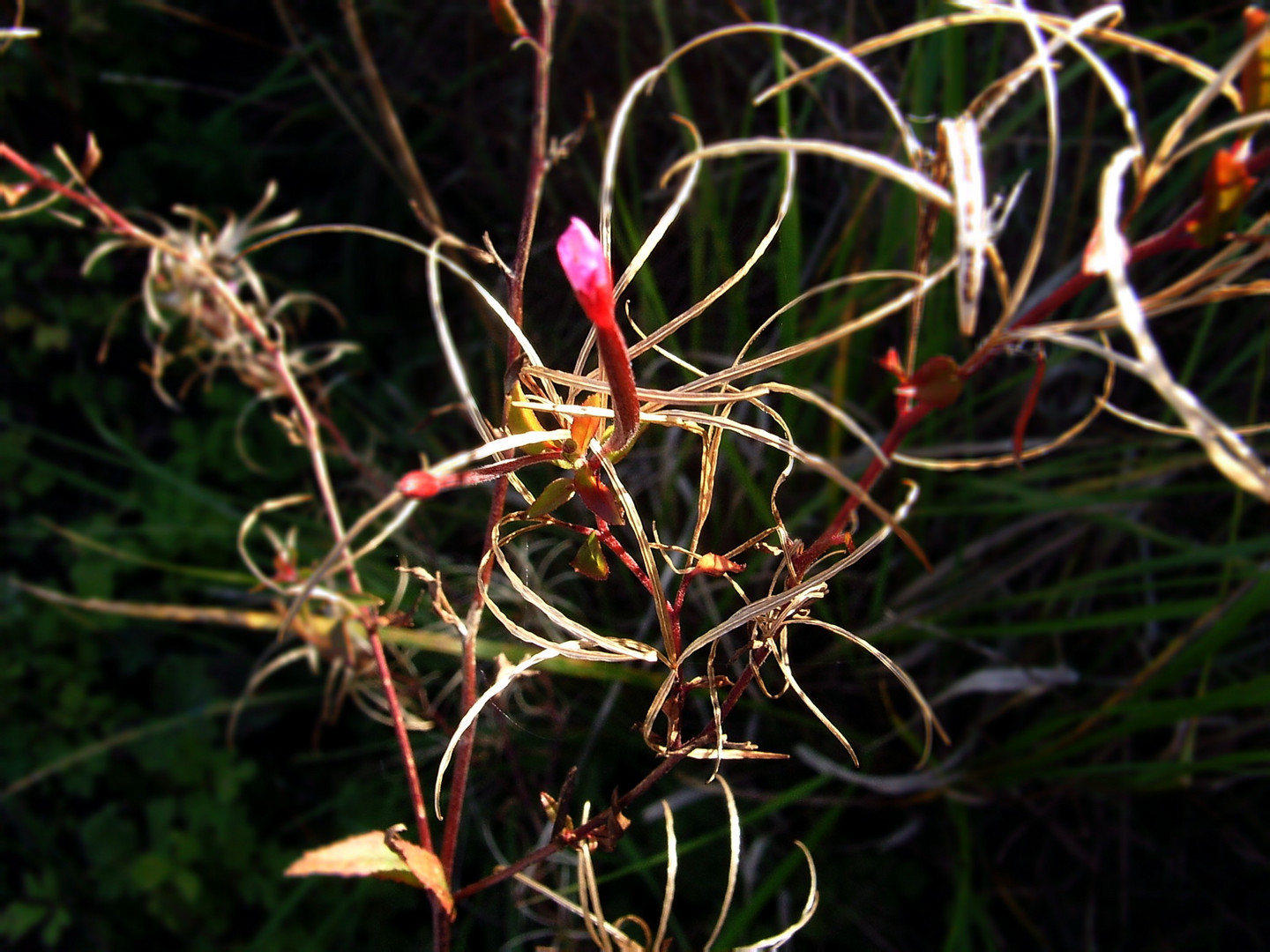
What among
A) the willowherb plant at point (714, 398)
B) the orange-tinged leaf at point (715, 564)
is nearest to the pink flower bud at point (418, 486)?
the willowherb plant at point (714, 398)

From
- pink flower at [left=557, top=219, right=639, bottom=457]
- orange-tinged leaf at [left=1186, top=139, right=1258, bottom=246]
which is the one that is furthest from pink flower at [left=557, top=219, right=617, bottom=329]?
orange-tinged leaf at [left=1186, top=139, right=1258, bottom=246]

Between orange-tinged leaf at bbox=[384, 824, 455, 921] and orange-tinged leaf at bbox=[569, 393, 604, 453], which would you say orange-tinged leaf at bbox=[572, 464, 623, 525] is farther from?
orange-tinged leaf at bbox=[384, 824, 455, 921]

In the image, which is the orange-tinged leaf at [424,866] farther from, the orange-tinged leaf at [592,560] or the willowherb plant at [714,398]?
the orange-tinged leaf at [592,560]

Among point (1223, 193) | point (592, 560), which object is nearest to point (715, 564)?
point (592, 560)

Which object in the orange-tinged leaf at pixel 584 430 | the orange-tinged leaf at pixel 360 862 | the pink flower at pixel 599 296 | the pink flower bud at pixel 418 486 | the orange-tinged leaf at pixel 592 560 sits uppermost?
the pink flower at pixel 599 296

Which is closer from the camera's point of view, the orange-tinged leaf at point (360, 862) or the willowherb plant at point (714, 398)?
the willowherb plant at point (714, 398)

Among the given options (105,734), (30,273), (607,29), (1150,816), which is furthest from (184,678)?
(1150,816)

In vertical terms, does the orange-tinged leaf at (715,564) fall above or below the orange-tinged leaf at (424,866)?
above
